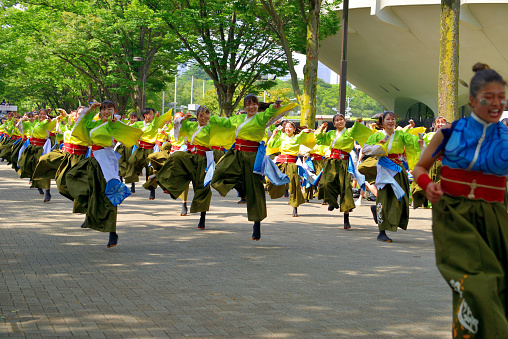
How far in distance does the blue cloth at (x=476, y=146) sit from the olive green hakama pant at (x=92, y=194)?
552 cm

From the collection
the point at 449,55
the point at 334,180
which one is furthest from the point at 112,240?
the point at 449,55

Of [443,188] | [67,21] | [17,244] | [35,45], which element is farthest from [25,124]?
[35,45]

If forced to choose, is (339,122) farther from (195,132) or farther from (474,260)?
(474,260)

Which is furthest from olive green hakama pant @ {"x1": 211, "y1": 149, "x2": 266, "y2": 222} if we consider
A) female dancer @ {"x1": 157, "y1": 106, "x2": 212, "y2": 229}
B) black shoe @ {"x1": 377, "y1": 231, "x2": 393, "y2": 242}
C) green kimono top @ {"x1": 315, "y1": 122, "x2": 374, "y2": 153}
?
green kimono top @ {"x1": 315, "y1": 122, "x2": 374, "y2": 153}

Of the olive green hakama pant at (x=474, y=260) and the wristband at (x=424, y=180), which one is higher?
the wristband at (x=424, y=180)

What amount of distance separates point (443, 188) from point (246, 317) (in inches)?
81.0

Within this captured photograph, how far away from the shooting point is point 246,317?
5.62 metres

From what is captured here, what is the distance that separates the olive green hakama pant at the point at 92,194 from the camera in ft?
29.2

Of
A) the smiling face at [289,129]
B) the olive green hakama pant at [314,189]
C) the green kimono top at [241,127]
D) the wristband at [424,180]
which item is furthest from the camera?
the olive green hakama pant at [314,189]

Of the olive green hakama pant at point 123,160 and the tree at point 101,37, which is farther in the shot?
the tree at point 101,37

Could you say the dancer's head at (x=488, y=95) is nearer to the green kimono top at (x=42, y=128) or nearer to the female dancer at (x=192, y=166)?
the female dancer at (x=192, y=166)

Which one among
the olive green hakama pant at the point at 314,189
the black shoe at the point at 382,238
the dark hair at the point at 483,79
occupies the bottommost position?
the black shoe at the point at 382,238

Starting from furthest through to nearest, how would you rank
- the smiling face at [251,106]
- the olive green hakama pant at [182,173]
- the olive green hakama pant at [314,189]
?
1. the olive green hakama pant at [314,189]
2. the olive green hakama pant at [182,173]
3. the smiling face at [251,106]

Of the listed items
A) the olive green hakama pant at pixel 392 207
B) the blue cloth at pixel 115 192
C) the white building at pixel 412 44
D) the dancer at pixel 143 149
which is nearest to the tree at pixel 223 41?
the white building at pixel 412 44
